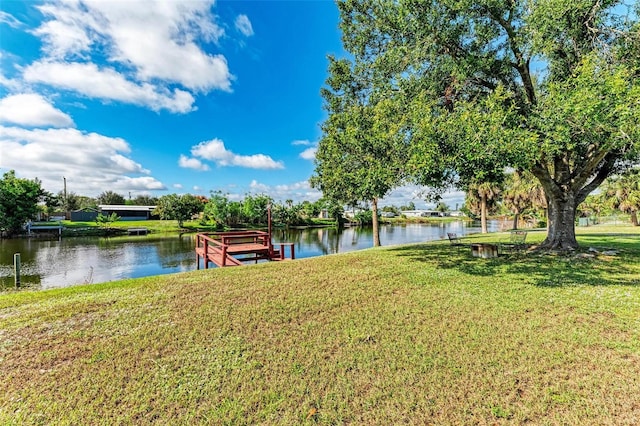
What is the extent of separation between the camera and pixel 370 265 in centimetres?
877

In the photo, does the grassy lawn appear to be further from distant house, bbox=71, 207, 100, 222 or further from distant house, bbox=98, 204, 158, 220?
distant house, bbox=98, 204, 158, 220

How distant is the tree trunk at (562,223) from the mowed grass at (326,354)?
3.46 m

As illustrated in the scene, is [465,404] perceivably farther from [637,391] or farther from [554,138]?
[554,138]

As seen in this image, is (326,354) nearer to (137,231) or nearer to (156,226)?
(137,231)

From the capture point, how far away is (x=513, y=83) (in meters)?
9.18

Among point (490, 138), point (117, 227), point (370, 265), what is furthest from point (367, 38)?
point (117, 227)

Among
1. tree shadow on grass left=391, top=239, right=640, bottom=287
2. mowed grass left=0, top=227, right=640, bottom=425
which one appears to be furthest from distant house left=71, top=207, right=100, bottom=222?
tree shadow on grass left=391, top=239, right=640, bottom=287

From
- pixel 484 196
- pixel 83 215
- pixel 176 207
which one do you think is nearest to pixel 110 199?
pixel 83 215

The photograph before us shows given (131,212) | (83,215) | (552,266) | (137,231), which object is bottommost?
(552,266)

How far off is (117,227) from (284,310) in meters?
46.2

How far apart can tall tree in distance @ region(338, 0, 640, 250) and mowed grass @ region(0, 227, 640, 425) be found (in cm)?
310

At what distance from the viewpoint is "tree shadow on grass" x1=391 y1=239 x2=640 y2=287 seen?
6484 mm

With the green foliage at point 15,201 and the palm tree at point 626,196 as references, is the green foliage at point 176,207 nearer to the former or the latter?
the green foliage at point 15,201

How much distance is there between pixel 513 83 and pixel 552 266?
19.3ft
